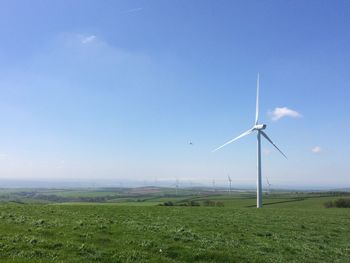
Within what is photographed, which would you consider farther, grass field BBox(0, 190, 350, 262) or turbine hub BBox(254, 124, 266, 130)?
turbine hub BBox(254, 124, 266, 130)

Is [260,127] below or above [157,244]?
above

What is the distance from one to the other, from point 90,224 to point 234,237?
21.4 feet

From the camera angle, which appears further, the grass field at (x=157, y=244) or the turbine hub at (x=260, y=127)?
the turbine hub at (x=260, y=127)

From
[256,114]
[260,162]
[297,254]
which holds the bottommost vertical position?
[297,254]

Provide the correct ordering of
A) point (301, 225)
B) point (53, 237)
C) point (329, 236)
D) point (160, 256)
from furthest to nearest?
point (301, 225)
point (329, 236)
point (53, 237)
point (160, 256)

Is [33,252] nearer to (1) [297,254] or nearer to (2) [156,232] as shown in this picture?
(2) [156,232]

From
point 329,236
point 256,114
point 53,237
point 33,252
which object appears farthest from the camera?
point 256,114

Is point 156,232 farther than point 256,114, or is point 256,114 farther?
point 256,114

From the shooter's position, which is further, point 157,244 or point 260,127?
point 260,127

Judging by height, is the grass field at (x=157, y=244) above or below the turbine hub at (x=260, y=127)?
below

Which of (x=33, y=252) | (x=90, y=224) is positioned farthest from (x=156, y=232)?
(x=33, y=252)

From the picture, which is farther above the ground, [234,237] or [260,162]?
[260,162]

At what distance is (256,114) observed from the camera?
213 feet

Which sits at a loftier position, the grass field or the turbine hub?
the turbine hub
